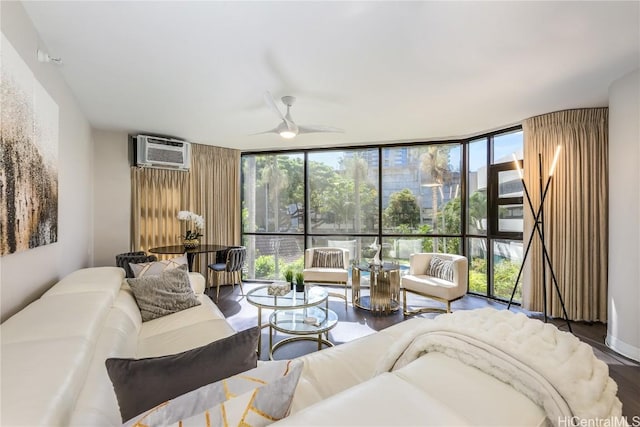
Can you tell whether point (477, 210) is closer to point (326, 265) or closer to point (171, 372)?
point (326, 265)

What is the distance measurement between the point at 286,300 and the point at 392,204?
2.72 meters

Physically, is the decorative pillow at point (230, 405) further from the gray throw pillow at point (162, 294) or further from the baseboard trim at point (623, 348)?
the baseboard trim at point (623, 348)

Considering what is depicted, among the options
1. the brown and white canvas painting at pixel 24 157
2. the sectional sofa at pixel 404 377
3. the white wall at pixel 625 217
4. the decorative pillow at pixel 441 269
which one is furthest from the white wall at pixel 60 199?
the white wall at pixel 625 217

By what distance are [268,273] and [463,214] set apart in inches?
136

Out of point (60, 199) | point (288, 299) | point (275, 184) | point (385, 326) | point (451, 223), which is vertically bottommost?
point (385, 326)

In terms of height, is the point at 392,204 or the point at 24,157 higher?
the point at 24,157

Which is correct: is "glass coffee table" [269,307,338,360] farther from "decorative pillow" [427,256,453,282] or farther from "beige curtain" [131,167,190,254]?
"beige curtain" [131,167,190,254]

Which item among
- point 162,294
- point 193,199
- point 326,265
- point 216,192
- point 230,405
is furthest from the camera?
point 216,192

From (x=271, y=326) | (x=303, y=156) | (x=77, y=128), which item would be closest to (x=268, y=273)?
(x=303, y=156)

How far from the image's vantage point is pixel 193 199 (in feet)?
15.1

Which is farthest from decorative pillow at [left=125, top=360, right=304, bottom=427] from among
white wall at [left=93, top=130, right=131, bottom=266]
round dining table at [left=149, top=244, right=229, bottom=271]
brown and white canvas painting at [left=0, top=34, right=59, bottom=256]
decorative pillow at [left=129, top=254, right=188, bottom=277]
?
white wall at [left=93, top=130, right=131, bottom=266]

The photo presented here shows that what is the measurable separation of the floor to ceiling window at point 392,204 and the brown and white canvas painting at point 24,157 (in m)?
3.21

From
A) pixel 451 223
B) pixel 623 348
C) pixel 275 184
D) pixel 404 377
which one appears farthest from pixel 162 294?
pixel 451 223

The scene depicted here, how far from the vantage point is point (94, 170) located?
3803 mm
